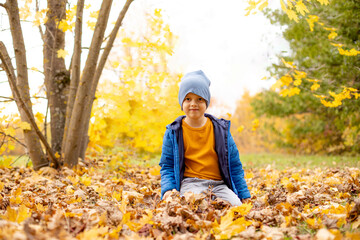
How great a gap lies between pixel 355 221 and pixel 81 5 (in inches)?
157

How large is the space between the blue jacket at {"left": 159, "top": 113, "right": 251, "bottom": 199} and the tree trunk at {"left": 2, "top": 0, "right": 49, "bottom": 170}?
8.03ft

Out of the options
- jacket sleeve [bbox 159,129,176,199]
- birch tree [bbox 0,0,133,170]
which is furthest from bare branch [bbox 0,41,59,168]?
jacket sleeve [bbox 159,129,176,199]

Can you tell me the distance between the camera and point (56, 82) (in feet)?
16.0

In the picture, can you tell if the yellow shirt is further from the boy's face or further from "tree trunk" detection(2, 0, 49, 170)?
"tree trunk" detection(2, 0, 49, 170)

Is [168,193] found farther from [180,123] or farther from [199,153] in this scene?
[180,123]

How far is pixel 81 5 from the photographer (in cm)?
407

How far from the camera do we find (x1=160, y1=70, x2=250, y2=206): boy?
2434 mm

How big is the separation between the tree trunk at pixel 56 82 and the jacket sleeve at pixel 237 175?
331 centimetres

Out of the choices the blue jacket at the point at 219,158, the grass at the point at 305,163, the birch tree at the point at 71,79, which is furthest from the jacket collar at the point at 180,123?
the grass at the point at 305,163

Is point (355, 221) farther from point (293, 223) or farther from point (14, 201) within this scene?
point (14, 201)

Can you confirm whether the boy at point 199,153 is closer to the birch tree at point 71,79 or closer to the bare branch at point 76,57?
the birch tree at point 71,79

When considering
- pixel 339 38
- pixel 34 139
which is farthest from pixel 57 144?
pixel 339 38

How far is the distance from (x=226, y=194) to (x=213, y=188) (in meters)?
0.14

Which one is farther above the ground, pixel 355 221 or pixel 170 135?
pixel 170 135
